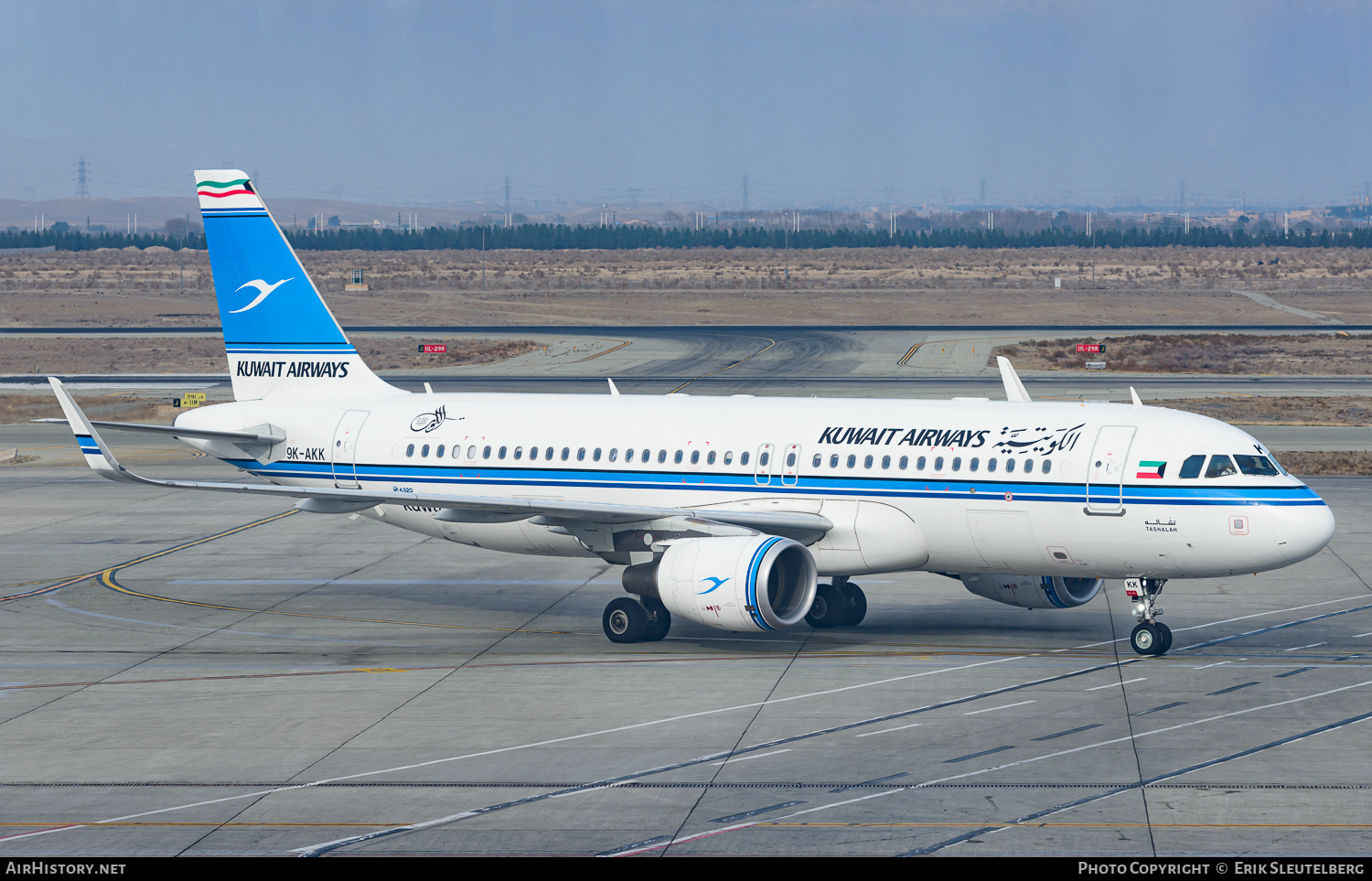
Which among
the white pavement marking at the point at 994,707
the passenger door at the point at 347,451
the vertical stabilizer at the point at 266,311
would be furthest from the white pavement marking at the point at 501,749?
the vertical stabilizer at the point at 266,311

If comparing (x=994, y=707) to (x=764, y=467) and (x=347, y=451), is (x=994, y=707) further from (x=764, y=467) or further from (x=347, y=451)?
(x=347, y=451)

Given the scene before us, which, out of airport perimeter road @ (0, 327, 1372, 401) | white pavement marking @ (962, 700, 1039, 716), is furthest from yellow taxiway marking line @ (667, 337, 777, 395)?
white pavement marking @ (962, 700, 1039, 716)

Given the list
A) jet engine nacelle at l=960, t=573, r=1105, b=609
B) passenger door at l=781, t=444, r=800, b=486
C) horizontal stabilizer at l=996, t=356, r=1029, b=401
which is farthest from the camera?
horizontal stabilizer at l=996, t=356, r=1029, b=401

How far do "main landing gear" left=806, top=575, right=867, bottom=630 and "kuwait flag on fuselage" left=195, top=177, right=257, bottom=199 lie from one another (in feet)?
57.1

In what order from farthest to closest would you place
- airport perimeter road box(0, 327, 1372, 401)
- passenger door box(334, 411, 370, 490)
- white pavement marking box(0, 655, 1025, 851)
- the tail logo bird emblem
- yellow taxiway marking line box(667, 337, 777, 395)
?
yellow taxiway marking line box(667, 337, 777, 395) → airport perimeter road box(0, 327, 1372, 401) → the tail logo bird emblem → passenger door box(334, 411, 370, 490) → white pavement marking box(0, 655, 1025, 851)

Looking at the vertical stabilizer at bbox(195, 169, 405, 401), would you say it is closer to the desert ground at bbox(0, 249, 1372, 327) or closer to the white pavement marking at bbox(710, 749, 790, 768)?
the white pavement marking at bbox(710, 749, 790, 768)

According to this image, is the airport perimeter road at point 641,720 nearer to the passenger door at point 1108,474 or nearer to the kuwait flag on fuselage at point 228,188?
the passenger door at point 1108,474

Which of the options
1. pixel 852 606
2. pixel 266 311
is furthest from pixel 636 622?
pixel 266 311

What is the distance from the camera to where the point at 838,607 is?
3120 cm

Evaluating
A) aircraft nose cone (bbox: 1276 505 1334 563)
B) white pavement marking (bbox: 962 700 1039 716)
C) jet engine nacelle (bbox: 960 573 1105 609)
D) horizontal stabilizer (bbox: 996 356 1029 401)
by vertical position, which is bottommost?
white pavement marking (bbox: 962 700 1039 716)

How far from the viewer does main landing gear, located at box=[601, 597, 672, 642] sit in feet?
97.1

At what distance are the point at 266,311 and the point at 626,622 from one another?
13456 mm

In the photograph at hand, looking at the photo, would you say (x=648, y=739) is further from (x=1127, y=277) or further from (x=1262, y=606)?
(x=1127, y=277)

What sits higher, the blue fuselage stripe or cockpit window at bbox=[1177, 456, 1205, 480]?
cockpit window at bbox=[1177, 456, 1205, 480]
